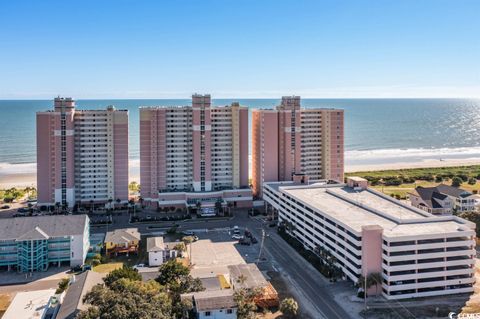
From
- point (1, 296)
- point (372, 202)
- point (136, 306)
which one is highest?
point (372, 202)

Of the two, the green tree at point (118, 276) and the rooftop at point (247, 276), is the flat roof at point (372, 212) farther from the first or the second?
the green tree at point (118, 276)

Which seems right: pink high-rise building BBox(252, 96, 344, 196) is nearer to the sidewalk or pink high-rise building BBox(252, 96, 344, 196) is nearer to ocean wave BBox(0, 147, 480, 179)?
the sidewalk

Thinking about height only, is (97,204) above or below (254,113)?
below

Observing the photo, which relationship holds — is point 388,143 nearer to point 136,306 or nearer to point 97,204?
point 97,204

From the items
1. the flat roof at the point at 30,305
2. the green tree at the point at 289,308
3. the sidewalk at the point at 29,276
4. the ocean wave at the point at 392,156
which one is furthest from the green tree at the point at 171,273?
the ocean wave at the point at 392,156

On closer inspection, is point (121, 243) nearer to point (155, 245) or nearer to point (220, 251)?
point (155, 245)

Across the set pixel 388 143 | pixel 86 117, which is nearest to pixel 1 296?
pixel 86 117
